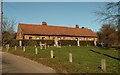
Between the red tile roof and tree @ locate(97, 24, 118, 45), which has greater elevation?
the red tile roof

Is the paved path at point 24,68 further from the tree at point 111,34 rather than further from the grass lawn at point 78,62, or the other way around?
the tree at point 111,34

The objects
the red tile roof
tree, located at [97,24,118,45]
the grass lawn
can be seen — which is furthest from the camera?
the red tile roof

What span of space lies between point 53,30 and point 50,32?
8.12ft

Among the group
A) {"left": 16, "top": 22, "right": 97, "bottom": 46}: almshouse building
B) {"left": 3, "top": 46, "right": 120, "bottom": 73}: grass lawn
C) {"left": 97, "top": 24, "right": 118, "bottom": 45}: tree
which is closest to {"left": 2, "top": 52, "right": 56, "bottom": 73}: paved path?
{"left": 3, "top": 46, "right": 120, "bottom": 73}: grass lawn

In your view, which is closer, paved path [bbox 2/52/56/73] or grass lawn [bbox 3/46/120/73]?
paved path [bbox 2/52/56/73]

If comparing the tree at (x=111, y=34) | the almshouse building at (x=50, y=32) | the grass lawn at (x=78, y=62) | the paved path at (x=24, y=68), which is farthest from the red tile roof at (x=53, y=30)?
the paved path at (x=24, y=68)

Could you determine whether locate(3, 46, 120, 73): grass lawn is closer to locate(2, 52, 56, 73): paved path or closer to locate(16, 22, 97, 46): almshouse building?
locate(2, 52, 56, 73): paved path

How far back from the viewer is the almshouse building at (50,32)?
63650 mm

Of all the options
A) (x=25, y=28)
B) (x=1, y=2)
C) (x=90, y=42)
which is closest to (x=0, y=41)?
(x=1, y=2)

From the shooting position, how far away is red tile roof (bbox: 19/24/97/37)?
65.4m

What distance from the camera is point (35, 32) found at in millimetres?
64938

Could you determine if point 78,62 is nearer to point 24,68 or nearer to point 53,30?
point 24,68

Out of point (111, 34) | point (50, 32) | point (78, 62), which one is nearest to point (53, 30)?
point (50, 32)

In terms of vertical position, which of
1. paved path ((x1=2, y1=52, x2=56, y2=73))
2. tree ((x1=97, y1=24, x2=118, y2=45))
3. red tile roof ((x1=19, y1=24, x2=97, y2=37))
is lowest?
paved path ((x1=2, y1=52, x2=56, y2=73))
